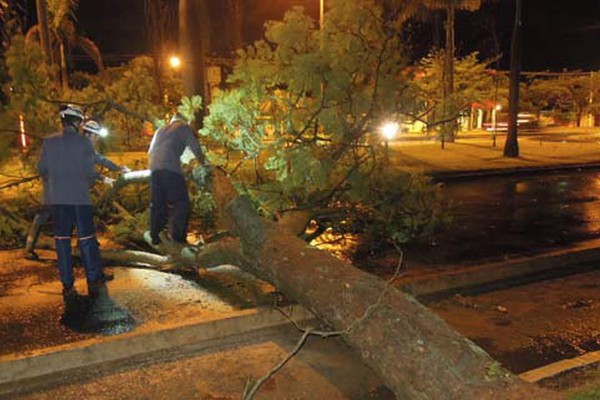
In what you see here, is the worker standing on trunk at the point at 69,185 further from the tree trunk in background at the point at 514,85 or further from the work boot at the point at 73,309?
the tree trunk in background at the point at 514,85

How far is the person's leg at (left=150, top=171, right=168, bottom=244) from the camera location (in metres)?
5.69

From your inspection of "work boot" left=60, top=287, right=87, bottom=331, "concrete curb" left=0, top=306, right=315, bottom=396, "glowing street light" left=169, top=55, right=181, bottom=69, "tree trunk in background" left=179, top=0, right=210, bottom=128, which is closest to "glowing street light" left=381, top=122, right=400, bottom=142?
"concrete curb" left=0, top=306, right=315, bottom=396

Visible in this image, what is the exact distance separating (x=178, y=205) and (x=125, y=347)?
70.6 inches

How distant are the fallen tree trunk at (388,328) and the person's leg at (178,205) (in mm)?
1194

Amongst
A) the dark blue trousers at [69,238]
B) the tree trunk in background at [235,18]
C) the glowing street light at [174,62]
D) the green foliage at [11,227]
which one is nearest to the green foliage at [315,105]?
the dark blue trousers at [69,238]

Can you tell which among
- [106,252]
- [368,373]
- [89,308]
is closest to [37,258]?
[106,252]

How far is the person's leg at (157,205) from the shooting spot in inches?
224

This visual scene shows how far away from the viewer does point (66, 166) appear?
5.10 m

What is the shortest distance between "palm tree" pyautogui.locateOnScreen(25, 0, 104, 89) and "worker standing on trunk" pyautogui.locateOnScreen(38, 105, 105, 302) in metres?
9.89

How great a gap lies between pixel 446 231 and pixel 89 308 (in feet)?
17.5

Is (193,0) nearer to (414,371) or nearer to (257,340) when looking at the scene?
(257,340)

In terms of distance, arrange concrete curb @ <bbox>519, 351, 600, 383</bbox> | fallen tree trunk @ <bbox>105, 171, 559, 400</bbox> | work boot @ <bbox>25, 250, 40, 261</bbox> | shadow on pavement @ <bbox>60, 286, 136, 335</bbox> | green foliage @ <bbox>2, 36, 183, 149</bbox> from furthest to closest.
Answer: green foliage @ <bbox>2, 36, 183, 149</bbox> < work boot @ <bbox>25, 250, 40, 261</bbox> < shadow on pavement @ <bbox>60, 286, 136, 335</bbox> < concrete curb @ <bbox>519, 351, 600, 383</bbox> < fallen tree trunk @ <bbox>105, 171, 559, 400</bbox>

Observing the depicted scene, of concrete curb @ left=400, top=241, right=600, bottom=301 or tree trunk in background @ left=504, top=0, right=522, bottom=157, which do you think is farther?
tree trunk in background @ left=504, top=0, right=522, bottom=157

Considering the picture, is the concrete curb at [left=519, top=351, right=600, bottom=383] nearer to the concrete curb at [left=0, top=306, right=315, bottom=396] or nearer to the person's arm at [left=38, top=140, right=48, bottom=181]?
the concrete curb at [left=0, top=306, right=315, bottom=396]
